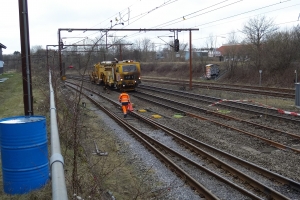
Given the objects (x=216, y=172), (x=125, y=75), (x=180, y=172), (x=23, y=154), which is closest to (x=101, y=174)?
(x=180, y=172)

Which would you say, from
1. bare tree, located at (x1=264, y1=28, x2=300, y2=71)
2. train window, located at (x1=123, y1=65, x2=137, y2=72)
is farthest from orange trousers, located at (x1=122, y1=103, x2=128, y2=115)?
bare tree, located at (x1=264, y1=28, x2=300, y2=71)

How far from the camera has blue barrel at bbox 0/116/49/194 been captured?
5.25m

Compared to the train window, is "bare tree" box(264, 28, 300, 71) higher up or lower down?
higher up

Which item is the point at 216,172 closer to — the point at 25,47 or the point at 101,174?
the point at 101,174

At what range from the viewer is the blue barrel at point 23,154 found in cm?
525

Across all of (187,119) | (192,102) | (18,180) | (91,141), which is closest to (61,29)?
(192,102)

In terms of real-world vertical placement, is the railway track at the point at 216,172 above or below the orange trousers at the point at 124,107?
below

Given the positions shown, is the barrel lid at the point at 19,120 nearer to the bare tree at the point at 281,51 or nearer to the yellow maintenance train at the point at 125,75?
the yellow maintenance train at the point at 125,75

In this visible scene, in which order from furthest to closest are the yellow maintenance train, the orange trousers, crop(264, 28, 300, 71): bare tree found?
1. crop(264, 28, 300, 71): bare tree
2. the yellow maintenance train
3. the orange trousers

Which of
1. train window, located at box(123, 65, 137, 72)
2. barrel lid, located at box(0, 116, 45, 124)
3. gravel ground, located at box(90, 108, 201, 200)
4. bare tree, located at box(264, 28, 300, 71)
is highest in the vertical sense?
bare tree, located at box(264, 28, 300, 71)

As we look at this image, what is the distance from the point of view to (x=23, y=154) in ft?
17.5

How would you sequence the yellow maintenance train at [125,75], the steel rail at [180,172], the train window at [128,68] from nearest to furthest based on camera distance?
the steel rail at [180,172] < the yellow maintenance train at [125,75] < the train window at [128,68]

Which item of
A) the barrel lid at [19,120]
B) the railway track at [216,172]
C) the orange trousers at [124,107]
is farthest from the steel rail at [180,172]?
the orange trousers at [124,107]

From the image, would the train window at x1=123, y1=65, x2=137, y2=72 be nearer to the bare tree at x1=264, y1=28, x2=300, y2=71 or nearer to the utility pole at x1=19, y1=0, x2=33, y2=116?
the bare tree at x1=264, y1=28, x2=300, y2=71
